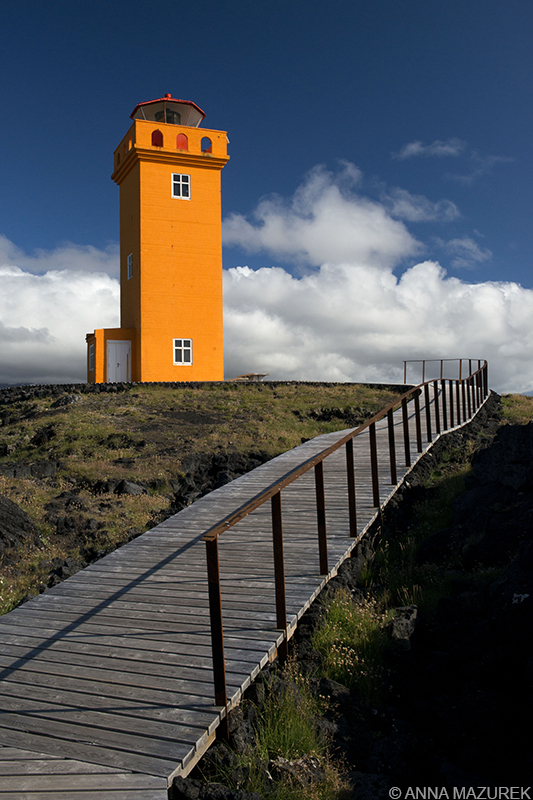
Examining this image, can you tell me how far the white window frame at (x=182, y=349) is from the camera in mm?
24656

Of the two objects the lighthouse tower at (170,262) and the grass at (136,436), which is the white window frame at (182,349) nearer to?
the lighthouse tower at (170,262)

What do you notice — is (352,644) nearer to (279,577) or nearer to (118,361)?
(279,577)

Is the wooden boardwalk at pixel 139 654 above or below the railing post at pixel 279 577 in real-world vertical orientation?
below

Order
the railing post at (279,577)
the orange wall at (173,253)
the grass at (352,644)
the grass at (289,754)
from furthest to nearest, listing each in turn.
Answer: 1. the orange wall at (173,253)
2. the grass at (352,644)
3. the railing post at (279,577)
4. the grass at (289,754)

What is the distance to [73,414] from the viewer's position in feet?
55.1

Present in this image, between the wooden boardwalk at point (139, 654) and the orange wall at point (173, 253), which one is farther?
the orange wall at point (173, 253)

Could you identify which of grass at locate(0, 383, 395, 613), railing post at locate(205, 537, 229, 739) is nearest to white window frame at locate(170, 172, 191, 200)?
grass at locate(0, 383, 395, 613)

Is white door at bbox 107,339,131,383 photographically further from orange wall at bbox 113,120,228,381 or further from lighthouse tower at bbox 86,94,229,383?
orange wall at bbox 113,120,228,381

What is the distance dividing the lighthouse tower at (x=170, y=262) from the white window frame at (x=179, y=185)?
0.15 feet

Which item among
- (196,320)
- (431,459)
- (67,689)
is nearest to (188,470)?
(431,459)

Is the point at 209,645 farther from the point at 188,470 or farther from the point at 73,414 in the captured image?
the point at 73,414

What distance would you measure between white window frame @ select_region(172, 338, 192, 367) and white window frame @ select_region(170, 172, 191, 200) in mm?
6476

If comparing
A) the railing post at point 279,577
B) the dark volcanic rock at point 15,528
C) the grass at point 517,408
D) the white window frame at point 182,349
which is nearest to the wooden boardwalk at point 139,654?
the railing post at point 279,577

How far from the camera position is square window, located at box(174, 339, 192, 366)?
81.1 ft
